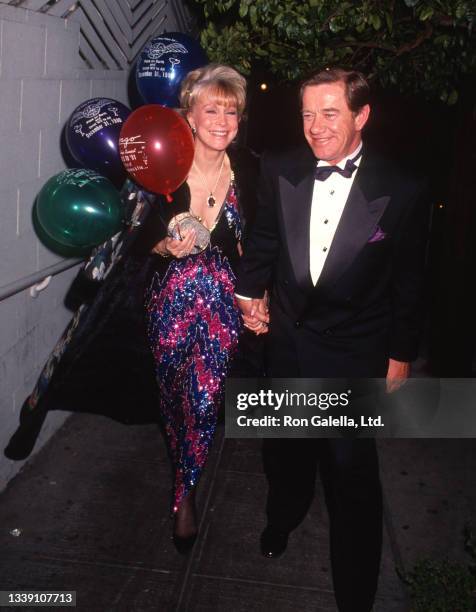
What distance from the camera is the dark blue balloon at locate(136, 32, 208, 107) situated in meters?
Result: 3.49

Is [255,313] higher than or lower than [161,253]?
lower

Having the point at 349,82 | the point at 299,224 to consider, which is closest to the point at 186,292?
the point at 299,224

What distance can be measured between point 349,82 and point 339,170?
13.2 inches

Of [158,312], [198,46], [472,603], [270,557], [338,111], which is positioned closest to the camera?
[338,111]

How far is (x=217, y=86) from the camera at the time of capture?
282 cm

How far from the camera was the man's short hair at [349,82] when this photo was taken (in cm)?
218

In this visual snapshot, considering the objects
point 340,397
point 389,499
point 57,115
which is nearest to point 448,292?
point 389,499

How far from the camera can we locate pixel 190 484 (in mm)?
2943

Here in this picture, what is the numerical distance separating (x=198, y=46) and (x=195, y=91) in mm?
1084

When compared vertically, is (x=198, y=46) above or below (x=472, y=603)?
above

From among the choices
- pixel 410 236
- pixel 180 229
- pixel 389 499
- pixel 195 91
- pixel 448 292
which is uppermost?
pixel 195 91

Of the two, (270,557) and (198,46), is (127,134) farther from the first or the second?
(270,557)

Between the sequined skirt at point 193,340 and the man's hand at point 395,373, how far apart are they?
93 centimetres

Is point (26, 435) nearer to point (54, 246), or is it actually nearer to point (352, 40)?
point (54, 246)
